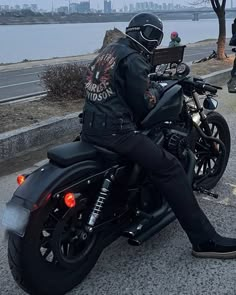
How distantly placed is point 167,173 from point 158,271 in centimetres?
70

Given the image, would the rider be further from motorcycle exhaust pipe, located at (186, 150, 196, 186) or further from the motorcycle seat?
motorcycle exhaust pipe, located at (186, 150, 196, 186)

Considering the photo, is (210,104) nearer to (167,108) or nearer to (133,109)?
(167,108)

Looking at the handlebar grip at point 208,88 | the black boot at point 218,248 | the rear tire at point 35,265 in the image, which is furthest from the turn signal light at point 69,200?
the handlebar grip at point 208,88

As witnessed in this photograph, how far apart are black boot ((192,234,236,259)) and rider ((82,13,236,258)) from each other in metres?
0.09

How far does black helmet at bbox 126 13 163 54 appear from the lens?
3.42 metres

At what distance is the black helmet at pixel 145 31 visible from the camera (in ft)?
11.2

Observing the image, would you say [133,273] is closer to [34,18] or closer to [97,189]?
[97,189]

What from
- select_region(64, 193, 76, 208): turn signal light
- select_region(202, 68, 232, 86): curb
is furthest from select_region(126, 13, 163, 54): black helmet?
select_region(202, 68, 232, 86): curb

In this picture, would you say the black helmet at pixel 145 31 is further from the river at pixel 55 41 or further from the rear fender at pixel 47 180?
the river at pixel 55 41

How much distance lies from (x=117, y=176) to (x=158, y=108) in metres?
0.58

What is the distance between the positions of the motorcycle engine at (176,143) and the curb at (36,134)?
2714mm

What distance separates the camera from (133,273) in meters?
3.54

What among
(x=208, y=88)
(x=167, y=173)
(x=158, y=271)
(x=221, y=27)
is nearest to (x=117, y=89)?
(x=167, y=173)

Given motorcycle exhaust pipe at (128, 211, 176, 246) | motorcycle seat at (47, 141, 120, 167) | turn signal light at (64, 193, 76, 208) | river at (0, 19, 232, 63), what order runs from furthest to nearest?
river at (0, 19, 232, 63) < motorcycle exhaust pipe at (128, 211, 176, 246) < motorcycle seat at (47, 141, 120, 167) < turn signal light at (64, 193, 76, 208)
